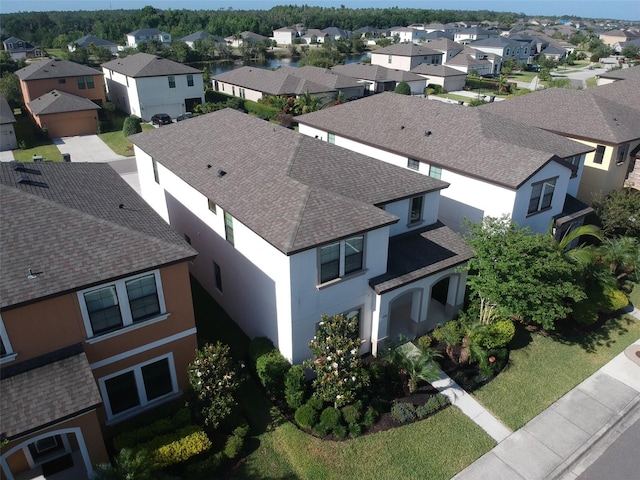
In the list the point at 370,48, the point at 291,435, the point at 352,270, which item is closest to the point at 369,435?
the point at 291,435

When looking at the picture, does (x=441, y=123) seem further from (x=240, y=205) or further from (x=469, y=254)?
(x=240, y=205)

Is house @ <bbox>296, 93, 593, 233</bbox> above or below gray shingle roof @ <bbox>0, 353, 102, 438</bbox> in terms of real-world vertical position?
above

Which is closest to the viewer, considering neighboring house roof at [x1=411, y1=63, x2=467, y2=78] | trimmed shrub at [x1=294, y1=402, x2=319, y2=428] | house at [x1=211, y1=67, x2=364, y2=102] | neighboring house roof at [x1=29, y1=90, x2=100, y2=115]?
trimmed shrub at [x1=294, y1=402, x2=319, y2=428]

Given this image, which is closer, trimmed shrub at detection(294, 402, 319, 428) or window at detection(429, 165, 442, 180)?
trimmed shrub at detection(294, 402, 319, 428)

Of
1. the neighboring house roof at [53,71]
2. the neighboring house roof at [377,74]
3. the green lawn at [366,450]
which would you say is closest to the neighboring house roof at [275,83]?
the neighboring house roof at [377,74]

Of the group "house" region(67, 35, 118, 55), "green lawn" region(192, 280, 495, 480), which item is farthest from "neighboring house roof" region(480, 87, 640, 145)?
"house" region(67, 35, 118, 55)

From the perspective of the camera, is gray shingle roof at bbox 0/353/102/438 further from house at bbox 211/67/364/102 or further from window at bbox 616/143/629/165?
house at bbox 211/67/364/102
